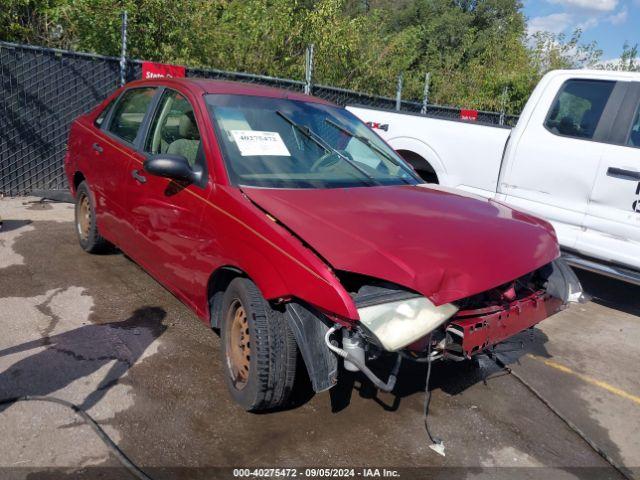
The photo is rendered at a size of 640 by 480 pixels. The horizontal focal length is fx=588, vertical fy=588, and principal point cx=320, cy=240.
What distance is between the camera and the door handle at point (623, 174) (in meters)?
4.97

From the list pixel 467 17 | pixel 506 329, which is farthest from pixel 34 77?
pixel 467 17

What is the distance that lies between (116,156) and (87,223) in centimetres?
126

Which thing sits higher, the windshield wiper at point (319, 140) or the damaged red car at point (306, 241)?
the windshield wiper at point (319, 140)

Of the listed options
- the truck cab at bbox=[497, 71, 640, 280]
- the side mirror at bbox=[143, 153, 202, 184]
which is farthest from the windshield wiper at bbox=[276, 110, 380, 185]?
the truck cab at bbox=[497, 71, 640, 280]

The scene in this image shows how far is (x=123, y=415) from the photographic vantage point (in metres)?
3.14

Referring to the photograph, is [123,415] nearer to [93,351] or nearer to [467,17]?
[93,351]

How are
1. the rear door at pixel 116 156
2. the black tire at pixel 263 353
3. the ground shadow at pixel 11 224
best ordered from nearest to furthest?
the black tire at pixel 263 353 < the rear door at pixel 116 156 < the ground shadow at pixel 11 224

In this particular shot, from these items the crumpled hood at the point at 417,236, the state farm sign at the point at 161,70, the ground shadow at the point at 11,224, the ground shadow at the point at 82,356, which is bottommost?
the ground shadow at the point at 82,356

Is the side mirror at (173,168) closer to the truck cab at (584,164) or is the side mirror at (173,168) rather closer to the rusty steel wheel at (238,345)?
the rusty steel wheel at (238,345)

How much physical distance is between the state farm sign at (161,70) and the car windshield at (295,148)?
426 cm

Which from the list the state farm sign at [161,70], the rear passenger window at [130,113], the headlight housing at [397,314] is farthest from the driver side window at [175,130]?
the state farm sign at [161,70]

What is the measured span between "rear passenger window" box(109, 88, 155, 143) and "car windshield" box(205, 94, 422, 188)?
3.03 ft

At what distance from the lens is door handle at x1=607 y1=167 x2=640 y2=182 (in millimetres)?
4973

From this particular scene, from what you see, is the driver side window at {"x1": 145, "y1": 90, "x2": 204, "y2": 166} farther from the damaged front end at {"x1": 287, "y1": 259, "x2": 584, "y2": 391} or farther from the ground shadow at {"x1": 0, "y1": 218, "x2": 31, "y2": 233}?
the ground shadow at {"x1": 0, "y1": 218, "x2": 31, "y2": 233}
